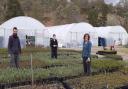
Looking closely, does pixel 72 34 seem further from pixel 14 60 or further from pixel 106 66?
pixel 14 60

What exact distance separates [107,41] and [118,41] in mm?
1977

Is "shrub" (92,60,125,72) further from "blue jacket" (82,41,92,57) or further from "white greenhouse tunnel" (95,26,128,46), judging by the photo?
"white greenhouse tunnel" (95,26,128,46)

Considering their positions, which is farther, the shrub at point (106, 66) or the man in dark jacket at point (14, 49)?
the shrub at point (106, 66)

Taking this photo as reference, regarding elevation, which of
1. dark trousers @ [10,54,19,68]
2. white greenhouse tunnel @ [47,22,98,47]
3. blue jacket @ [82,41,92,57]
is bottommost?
dark trousers @ [10,54,19,68]

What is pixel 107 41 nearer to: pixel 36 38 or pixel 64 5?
pixel 36 38

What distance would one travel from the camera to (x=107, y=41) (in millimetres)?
68250

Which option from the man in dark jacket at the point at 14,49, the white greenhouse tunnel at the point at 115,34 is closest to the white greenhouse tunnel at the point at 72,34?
the white greenhouse tunnel at the point at 115,34

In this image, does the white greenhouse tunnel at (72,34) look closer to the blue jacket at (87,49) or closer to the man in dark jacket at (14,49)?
the man in dark jacket at (14,49)

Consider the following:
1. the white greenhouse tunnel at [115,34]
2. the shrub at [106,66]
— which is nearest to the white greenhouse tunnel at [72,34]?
the white greenhouse tunnel at [115,34]

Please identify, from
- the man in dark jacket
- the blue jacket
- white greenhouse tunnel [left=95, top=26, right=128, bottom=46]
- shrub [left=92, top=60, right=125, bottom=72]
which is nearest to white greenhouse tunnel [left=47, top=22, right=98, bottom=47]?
white greenhouse tunnel [left=95, top=26, right=128, bottom=46]

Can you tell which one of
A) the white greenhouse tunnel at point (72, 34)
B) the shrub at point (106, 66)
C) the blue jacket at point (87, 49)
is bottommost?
the shrub at point (106, 66)

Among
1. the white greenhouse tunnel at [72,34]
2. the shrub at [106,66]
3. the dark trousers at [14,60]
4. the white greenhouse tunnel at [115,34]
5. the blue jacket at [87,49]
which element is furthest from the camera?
the white greenhouse tunnel at [115,34]

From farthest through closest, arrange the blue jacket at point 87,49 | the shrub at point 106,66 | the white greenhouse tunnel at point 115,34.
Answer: the white greenhouse tunnel at point 115,34
the shrub at point 106,66
the blue jacket at point 87,49

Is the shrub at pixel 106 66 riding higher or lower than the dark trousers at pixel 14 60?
lower
